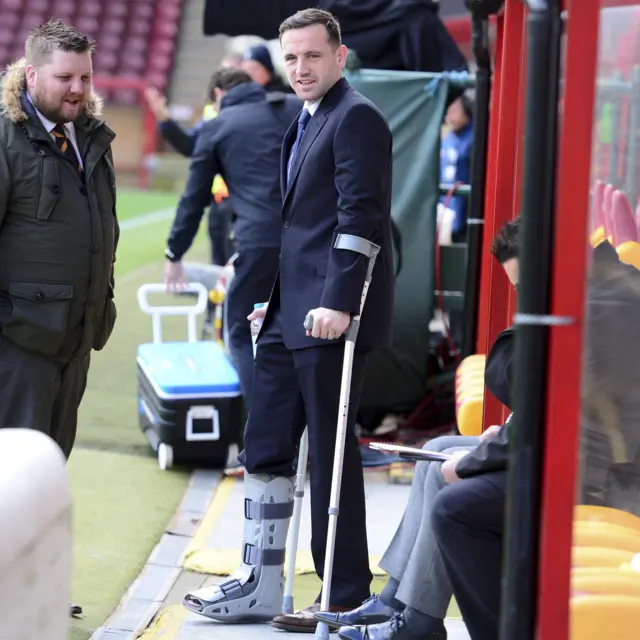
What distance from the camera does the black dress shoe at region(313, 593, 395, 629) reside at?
4012 millimetres

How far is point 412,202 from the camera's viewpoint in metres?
7.27

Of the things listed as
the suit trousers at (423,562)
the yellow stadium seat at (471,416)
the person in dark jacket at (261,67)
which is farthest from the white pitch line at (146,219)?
the suit trousers at (423,562)

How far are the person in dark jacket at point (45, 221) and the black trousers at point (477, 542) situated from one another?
5.06ft

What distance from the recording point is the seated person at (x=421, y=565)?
358 cm

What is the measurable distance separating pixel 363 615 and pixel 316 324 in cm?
94

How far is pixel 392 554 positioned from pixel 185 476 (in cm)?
271

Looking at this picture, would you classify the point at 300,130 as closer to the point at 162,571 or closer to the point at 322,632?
the point at 322,632

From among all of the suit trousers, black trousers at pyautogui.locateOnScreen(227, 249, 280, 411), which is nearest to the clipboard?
the suit trousers

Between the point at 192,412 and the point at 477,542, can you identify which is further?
the point at 192,412

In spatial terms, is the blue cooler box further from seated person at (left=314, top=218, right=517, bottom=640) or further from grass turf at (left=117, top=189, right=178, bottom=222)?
grass turf at (left=117, top=189, right=178, bottom=222)

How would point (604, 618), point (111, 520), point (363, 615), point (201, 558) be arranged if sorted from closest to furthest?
point (604, 618) → point (363, 615) → point (201, 558) → point (111, 520)

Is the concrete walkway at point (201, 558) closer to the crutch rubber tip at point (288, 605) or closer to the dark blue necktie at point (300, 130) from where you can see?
the crutch rubber tip at point (288, 605)

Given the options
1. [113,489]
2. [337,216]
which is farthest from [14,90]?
[113,489]

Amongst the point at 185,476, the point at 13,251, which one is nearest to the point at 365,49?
the point at 185,476
